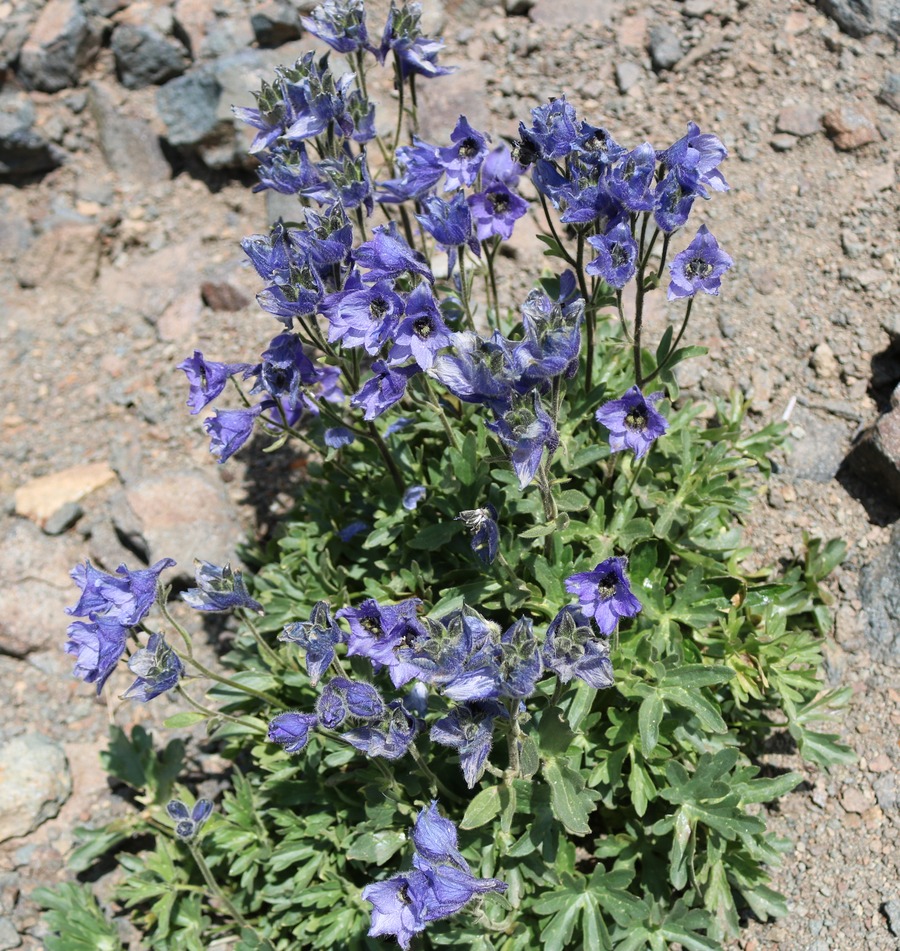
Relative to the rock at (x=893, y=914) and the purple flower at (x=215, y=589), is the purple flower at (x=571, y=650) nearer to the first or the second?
the purple flower at (x=215, y=589)

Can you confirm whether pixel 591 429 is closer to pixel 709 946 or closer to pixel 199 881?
pixel 709 946

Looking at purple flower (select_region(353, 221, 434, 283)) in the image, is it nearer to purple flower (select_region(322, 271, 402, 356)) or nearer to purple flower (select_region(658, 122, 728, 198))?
purple flower (select_region(322, 271, 402, 356))

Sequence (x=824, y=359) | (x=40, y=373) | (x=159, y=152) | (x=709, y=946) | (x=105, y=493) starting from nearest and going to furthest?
(x=709, y=946) < (x=824, y=359) < (x=105, y=493) < (x=40, y=373) < (x=159, y=152)

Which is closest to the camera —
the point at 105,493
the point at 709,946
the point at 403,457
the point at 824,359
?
the point at 709,946

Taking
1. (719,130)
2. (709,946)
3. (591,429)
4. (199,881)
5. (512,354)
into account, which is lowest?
(199,881)

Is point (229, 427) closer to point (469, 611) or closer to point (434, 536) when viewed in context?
point (434, 536)

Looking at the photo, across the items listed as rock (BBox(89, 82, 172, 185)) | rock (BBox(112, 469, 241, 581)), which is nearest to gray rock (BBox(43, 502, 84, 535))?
rock (BBox(112, 469, 241, 581))

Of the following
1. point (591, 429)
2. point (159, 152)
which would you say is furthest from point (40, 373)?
point (591, 429)
